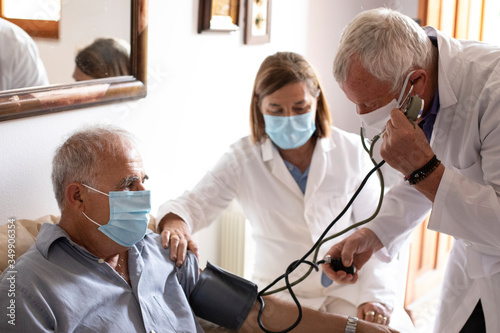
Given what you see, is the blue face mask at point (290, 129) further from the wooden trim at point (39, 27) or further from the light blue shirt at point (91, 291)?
the wooden trim at point (39, 27)

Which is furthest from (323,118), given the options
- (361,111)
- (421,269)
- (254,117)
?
(421,269)

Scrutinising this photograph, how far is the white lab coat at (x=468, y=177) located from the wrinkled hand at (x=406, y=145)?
0.07 meters

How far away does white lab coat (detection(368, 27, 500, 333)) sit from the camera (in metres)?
1.31

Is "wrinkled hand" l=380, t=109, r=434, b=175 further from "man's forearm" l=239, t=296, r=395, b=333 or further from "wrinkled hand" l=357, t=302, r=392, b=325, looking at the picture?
"wrinkled hand" l=357, t=302, r=392, b=325

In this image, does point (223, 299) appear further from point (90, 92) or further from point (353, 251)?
point (90, 92)

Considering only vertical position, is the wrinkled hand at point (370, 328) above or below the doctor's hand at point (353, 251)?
below

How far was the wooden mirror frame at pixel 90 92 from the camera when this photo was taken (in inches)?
63.0

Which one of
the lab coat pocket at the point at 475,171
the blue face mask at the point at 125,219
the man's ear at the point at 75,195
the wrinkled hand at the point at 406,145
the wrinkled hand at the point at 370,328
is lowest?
the wrinkled hand at the point at 370,328

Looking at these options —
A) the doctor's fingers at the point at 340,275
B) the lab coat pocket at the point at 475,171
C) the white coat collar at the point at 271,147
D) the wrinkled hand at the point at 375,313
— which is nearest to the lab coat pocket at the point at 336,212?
the white coat collar at the point at 271,147

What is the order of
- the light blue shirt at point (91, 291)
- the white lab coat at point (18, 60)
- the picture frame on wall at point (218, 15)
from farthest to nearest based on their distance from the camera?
the picture frame on wall at point (218, 15) < the white lab coat at point (18, 60) < the light blue shirt at point (91, 291)

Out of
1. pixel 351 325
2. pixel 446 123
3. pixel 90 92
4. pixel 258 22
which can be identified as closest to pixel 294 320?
pixel 351 325

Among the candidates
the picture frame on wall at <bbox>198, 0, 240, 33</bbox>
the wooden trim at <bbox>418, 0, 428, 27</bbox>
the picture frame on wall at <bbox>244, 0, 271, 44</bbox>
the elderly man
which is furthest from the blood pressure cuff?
the wooden trim at <bbox>418, 0, 428, 27</bbox>

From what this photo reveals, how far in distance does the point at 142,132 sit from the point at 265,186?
1.68ft

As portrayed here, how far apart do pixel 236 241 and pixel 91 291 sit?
50.9 inches
